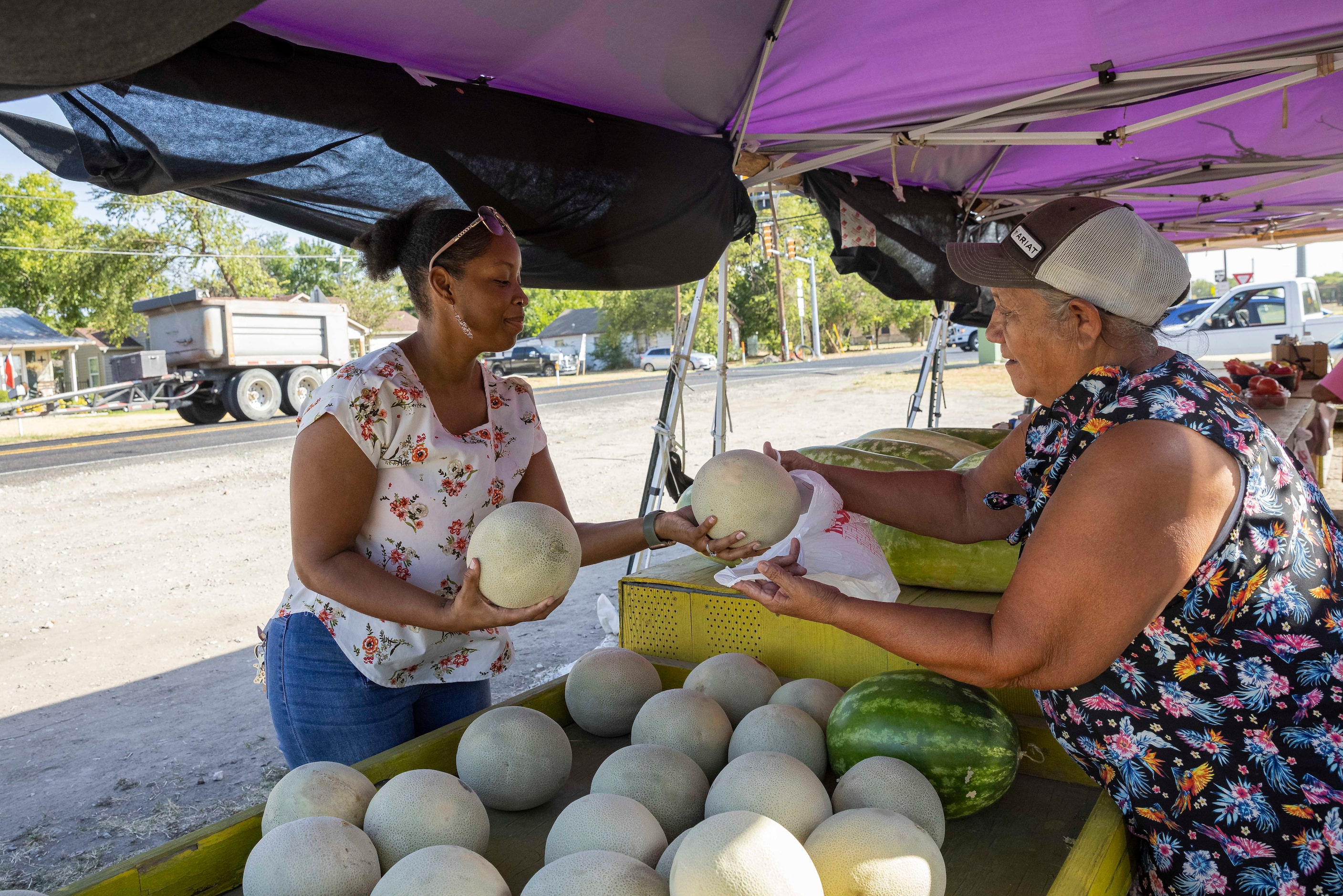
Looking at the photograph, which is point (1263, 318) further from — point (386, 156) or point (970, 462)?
point (386, 156)

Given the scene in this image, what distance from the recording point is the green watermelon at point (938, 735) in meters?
1.81

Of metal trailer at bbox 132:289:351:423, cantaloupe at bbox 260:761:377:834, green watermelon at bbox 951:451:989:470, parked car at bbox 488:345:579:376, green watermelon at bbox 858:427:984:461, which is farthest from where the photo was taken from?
parked car at bbox 488:345:579:376

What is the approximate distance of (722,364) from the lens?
18.4ft

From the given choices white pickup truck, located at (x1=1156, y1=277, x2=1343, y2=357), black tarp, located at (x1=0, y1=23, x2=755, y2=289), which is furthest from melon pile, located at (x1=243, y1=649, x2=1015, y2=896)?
white pickup truck, located at (x1=1156, y1=277, x2=1343, y2=357)

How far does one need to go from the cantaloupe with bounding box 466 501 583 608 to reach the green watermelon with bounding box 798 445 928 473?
150 cm

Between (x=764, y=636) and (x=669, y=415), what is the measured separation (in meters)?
2.80

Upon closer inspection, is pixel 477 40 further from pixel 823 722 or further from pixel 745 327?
pixel 745 327

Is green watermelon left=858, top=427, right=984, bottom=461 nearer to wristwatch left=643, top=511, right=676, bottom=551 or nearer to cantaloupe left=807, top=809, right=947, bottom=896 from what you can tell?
wristwatch left=643, top=511, right=676, bottom=551

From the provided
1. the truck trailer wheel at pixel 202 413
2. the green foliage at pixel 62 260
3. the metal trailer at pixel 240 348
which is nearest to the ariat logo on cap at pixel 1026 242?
the metal trailer at pixel 240 348

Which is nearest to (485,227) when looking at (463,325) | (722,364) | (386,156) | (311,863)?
(463,325)

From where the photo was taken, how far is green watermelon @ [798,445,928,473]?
3.32 metres

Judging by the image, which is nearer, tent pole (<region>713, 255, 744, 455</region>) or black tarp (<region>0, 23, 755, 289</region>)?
black tarp (<region>0, 23, 755, 289</region>)

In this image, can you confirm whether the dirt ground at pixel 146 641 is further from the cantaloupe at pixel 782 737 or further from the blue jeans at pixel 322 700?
the cantaloupe at pixel 782 737

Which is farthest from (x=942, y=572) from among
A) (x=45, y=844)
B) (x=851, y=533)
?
(x=45, y=844)
